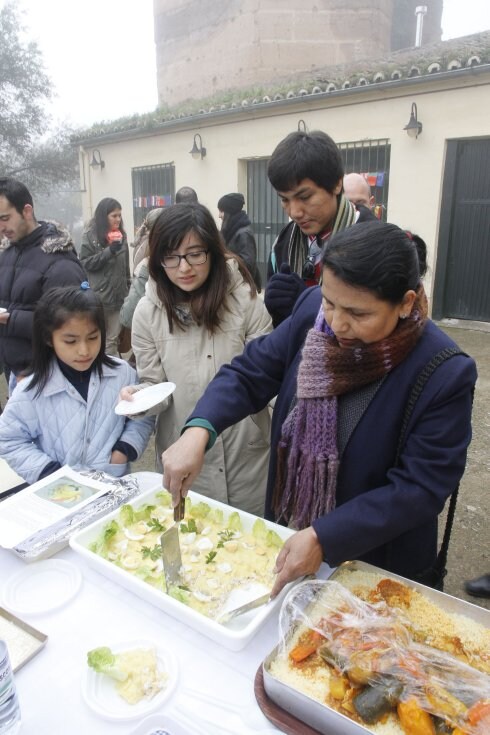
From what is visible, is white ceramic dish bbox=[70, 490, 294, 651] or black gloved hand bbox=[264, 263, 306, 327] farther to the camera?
black gloved hand bbox=[264, 263, 306, 327]

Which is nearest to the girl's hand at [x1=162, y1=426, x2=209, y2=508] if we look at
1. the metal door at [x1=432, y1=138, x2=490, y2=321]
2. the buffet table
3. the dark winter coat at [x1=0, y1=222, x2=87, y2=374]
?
the buffet table

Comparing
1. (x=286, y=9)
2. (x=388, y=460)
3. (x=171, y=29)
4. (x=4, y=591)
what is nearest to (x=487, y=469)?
(x=388, y=460)

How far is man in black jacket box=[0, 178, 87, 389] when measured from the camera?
2.75 m

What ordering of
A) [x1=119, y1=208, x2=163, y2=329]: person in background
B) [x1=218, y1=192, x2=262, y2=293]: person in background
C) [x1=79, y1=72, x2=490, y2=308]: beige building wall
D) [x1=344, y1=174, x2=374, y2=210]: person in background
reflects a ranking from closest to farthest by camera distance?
[x1=344, y1=174, x2=374, y2=210]: person in background < [x1=119, y1=208, x2=163, y2=329]: person in background < [x1=218, y1=192, x2=262, y2=293]: person in background < [x1=79, y1=72, x2=490, y2=308]: beige building wall

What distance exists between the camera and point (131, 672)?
101 centimetres

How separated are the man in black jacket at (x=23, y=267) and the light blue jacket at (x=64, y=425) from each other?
0.96 meters

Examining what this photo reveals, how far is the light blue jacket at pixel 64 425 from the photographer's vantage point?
1860mm

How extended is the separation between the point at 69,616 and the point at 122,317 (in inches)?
117

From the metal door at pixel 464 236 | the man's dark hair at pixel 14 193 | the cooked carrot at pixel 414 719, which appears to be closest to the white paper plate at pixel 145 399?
the cooked carrot at pixel 414 719

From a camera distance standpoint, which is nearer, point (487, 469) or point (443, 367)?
point (443, 367)

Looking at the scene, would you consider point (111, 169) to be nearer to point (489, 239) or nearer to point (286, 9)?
point (286, 9)

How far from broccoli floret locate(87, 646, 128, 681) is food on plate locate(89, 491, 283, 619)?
205 millimetres

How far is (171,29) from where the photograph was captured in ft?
50.4

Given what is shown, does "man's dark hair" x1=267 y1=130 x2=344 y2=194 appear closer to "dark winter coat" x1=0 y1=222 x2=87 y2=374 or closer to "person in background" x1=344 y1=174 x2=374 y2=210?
"person in background" x1=344 y1=174 x2=374 y2=210
